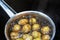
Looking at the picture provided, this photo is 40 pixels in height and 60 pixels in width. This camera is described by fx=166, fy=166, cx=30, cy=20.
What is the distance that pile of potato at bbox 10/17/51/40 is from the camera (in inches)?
43.3

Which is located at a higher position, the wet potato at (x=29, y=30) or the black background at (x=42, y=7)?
the black background at (x=42, y=7)

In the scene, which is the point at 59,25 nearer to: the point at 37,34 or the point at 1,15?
the point at 37,34

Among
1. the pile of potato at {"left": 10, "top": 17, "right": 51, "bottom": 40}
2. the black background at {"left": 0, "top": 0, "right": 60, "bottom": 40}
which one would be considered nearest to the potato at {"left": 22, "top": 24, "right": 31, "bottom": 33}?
the pile of potato at {"left": 10, "top": 17, "right": 51, "bottom": 40}

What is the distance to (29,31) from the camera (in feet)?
3.70

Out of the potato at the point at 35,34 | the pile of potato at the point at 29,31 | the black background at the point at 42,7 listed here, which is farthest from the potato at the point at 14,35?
the black background at the point at 42,7

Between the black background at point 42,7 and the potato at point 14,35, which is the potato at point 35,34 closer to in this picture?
the potato at point 14,35

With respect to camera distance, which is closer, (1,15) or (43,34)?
(43,34)

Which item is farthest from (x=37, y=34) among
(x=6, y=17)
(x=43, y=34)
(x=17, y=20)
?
(x=6, y=17)

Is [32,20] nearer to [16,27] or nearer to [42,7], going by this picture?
[16,27]

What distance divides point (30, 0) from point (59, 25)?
1.09 ft

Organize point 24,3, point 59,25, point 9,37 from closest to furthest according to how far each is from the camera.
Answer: point 9,37 → point 59,25 → point 24,3

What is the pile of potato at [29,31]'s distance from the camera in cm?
110

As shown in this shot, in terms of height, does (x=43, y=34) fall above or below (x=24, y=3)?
below

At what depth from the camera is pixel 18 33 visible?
1.12 meters
